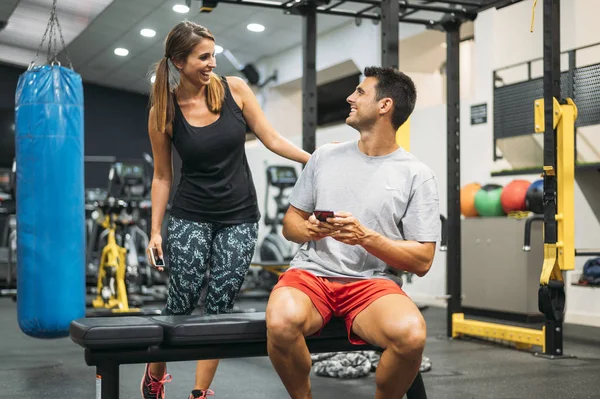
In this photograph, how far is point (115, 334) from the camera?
1.98 meters

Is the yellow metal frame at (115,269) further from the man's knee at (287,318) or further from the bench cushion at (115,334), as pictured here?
the man's knee at (287,318)

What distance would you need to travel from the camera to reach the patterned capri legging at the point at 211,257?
7.49ft

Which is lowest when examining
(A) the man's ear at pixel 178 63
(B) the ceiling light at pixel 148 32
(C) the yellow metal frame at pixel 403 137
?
(C) the yellow metal frame at pixel 403 137

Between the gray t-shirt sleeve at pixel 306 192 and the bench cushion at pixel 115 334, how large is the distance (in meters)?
0.56

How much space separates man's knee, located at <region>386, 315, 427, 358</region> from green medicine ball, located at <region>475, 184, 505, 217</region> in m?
4.17

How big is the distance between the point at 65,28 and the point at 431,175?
274 inches

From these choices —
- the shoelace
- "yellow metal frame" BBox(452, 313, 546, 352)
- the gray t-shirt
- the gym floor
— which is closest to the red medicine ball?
"yellow metal frame" BBox(452, 313, 546, 352)

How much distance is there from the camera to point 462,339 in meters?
4.79

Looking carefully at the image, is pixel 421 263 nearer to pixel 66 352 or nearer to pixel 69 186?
pixel 69 186

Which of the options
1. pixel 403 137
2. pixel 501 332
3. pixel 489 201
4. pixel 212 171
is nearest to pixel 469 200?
pixel 489 201

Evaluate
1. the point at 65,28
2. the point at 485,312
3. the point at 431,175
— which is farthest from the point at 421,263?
the point at 65,28

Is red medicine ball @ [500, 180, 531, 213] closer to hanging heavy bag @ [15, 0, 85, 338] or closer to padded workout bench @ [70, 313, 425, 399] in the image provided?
hanging heavy bag @ [15, 0, 85, 338]

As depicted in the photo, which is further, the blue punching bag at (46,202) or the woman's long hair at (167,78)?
the blue punching bag at (46,202)

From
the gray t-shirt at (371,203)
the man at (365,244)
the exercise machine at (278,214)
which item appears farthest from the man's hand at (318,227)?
the exercise machine at (278,214)
